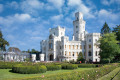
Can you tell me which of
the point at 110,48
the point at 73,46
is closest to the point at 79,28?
the point at 73,46

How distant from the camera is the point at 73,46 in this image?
163ft

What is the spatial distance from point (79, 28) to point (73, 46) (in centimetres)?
891

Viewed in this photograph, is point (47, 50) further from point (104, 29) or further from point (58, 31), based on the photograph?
point (104, 29)

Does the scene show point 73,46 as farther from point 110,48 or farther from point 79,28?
point 110,48

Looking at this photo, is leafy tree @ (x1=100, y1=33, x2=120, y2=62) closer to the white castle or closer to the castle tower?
the white castle

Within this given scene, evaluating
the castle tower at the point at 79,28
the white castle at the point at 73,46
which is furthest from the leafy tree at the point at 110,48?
the castle tower at the point at 79,28

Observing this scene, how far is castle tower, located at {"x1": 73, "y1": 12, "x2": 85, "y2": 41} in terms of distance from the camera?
175 feet

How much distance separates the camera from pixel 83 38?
53.1 meters

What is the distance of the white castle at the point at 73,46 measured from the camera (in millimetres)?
46281

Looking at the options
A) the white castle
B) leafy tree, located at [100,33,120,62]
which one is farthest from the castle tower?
leafy tree, located at [100,33,120,62]

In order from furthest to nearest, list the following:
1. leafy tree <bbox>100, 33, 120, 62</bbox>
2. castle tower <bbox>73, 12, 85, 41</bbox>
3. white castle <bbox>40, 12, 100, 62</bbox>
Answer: castle tower <bbox>73, 12, 85, 41</bbox>, white castle <bbox>40, 12, 100, 62</bbox>, leafy tree <bbox>100, 33, 120, 62</bbox>

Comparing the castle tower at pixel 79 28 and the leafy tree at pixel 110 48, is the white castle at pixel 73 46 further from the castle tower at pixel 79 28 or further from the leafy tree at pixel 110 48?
the leafy tree at pixel 110 48

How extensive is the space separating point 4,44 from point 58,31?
2640 cm

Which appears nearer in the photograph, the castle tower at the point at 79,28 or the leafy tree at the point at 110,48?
the leafy tree at the point at 110,48
